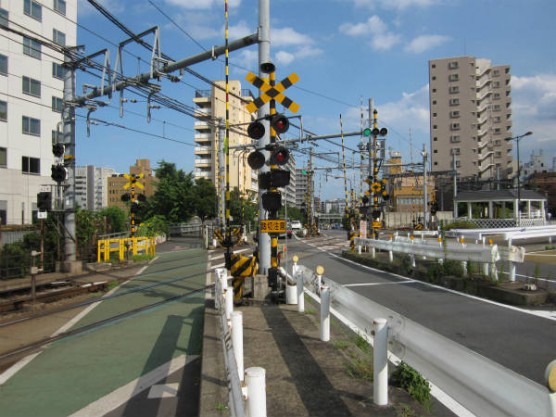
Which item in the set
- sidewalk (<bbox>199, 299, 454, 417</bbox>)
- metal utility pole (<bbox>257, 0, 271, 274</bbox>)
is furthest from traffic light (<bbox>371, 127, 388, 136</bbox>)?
sidewalk (<bbox>199, 299, 454, 417</bbox>)

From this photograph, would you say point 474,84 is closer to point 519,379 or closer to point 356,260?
point 356,260

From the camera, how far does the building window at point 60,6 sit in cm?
3697

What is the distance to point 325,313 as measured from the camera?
5523 mm

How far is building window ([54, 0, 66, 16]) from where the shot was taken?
37.0 m

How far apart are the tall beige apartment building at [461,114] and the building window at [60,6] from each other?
57.1 meters

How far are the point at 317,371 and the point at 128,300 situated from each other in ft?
24.7

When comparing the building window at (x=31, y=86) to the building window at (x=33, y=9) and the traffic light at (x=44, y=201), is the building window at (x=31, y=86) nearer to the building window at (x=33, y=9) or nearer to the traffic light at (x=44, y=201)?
the building window at (x=33, y=9)

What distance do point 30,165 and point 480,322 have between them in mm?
36098

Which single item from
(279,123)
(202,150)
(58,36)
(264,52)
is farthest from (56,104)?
(202,150)

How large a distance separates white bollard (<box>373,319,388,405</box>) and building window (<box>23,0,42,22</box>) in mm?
40033

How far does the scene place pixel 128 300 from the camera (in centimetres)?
1081

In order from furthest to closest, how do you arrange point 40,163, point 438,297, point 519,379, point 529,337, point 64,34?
point 64,34
point 40,163
point 438,297
point 529,337
point 519,379

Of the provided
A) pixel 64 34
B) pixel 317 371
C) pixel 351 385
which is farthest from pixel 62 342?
pixel 64 34

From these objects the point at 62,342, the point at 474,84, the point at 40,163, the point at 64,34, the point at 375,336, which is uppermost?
the point at 474,84
